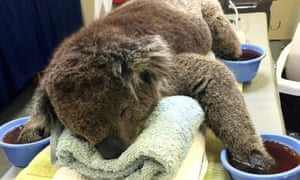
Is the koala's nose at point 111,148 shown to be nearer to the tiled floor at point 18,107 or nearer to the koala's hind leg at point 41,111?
the koala's hind leg at point 41,111

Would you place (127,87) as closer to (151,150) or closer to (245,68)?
(151,150)

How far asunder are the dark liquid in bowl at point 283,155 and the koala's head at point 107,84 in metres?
0.29

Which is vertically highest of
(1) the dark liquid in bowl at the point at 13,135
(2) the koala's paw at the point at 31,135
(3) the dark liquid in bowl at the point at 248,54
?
(3) the dark liquid in bowl at the point at 248,54

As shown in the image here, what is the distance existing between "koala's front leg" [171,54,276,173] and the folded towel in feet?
0.19

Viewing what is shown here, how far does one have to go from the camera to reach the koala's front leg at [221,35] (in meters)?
1.27

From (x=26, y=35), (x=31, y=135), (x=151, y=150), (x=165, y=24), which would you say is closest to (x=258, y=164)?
(x=151, y=150)

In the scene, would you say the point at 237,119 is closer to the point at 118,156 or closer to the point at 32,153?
the point at 118,156

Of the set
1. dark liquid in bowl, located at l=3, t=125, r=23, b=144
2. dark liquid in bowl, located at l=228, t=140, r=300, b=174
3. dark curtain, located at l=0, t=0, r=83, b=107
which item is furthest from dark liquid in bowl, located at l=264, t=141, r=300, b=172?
dark curtain, located at l=0, t=0, r=83, b=107

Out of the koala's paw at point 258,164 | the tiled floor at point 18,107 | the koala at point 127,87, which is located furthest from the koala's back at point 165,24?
the tiled floor at point 18,107

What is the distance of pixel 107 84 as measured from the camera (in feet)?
2.22

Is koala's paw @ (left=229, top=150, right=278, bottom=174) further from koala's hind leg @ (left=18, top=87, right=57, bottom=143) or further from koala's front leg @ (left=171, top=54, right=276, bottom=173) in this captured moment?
koala's hind leg @ (left=18, top=87, right=57, bottom=143)

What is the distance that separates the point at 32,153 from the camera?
999mm

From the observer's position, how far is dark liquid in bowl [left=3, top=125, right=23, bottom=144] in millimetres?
1012

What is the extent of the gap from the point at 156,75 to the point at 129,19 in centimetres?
25
